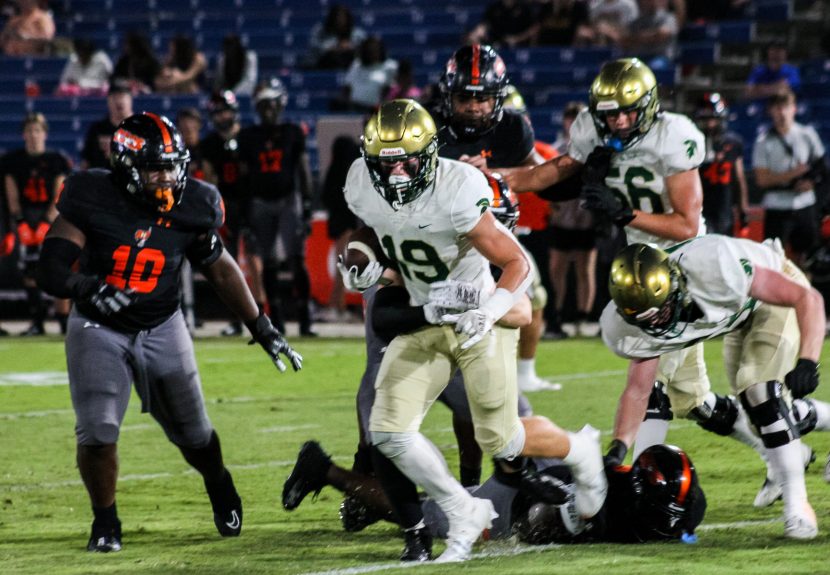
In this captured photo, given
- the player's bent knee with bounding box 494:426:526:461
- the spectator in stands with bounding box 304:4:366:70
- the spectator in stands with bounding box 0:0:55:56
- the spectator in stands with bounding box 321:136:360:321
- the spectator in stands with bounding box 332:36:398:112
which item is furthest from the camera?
the spectator in stands with bounding box 0:0:55:56

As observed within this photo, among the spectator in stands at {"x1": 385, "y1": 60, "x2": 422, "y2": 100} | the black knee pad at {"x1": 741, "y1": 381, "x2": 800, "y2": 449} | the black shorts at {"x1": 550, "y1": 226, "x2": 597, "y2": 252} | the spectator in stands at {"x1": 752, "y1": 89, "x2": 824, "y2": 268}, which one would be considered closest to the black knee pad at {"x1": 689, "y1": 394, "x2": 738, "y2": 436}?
the black knee pad at {"x1": 741, "y1": 381, "x2": 800, "y2": 449}

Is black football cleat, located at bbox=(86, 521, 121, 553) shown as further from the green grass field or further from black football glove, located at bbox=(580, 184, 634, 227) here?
black football glove, located at bbox=(580, 184, 634, 227)

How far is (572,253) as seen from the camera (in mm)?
11320

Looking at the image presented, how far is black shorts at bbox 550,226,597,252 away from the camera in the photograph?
36.8 feet

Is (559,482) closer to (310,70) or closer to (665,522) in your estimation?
(665,522)

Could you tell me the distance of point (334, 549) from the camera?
15.9 ft

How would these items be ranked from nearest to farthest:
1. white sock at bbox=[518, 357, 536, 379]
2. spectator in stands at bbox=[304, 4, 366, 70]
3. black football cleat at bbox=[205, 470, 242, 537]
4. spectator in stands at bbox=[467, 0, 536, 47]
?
black football cleat at bbox=[205, 470, 242, 537], white sock at bbox=[518, 357, 536, 379], spectator in stands at bbox=[467, 0, 536, 47], spectator in stands at bbox=[304, 4, 366, 70]

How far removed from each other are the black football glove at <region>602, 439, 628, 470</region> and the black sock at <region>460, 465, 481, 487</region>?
2.45 feet

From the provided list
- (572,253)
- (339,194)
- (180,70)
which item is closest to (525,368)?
(572,253)

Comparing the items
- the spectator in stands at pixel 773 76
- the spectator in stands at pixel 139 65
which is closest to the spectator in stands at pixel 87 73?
the spectator in stands at pixel 139 65

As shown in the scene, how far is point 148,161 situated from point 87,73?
11629mm

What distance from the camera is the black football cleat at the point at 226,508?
17.1ft

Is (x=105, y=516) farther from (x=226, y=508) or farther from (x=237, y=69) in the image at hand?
(x=237, y=69)

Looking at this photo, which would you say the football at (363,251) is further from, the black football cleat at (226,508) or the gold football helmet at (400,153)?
the black football cleat at (226,508)
